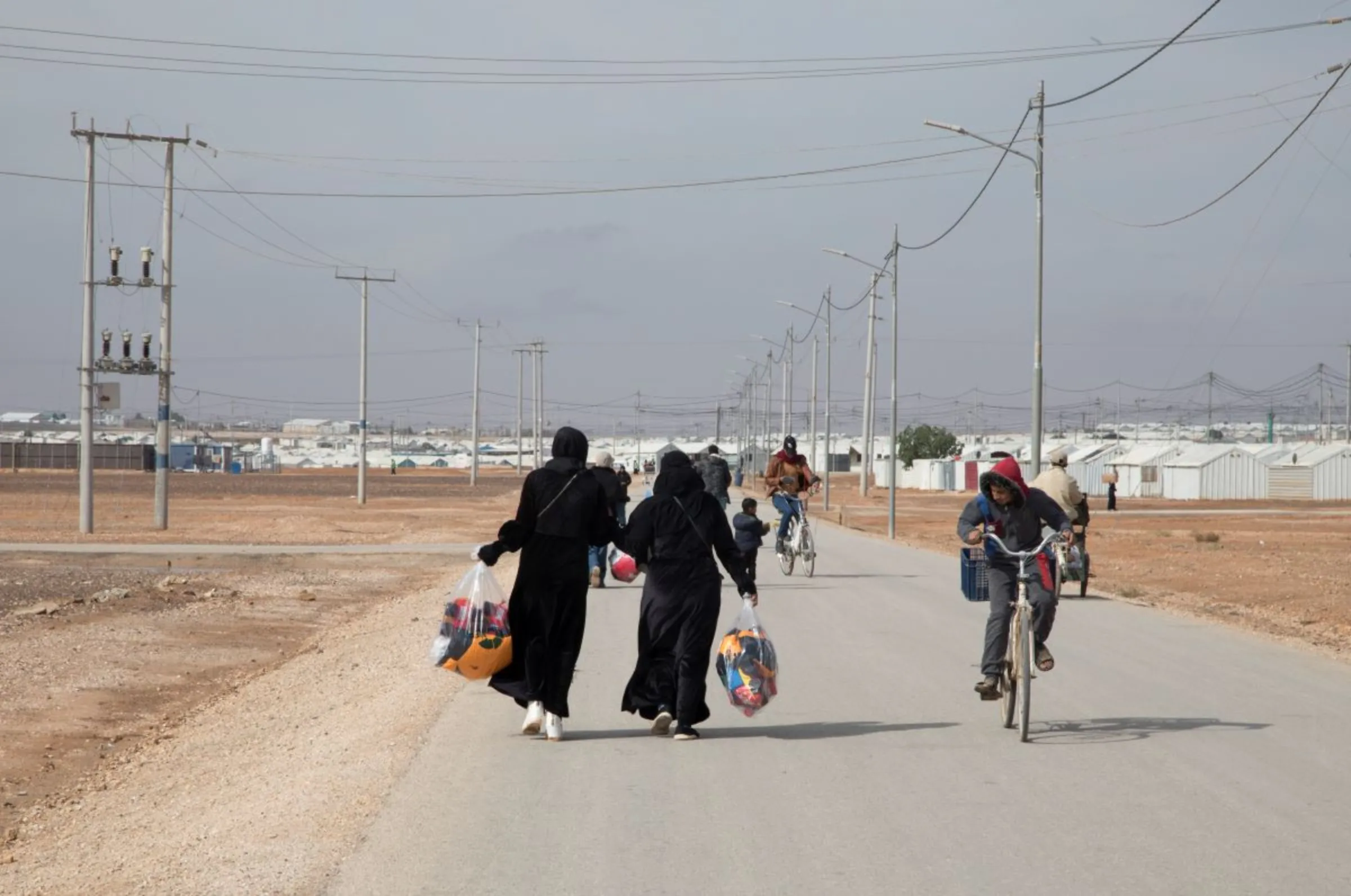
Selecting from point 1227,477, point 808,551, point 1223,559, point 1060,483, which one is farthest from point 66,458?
point 1060,483

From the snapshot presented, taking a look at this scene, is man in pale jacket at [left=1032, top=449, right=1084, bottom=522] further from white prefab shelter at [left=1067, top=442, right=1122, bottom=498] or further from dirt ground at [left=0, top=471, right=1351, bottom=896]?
white prefab shelter at [left=1067, top=442, right=1122, bottom=498]

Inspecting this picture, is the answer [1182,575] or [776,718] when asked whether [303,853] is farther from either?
[1182,575]

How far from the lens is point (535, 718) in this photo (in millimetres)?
9984

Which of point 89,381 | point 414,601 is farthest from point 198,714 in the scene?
point 89,381

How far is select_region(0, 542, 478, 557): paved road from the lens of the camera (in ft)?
111

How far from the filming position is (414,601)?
76.1 ft

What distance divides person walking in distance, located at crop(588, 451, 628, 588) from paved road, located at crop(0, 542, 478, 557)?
10476mm

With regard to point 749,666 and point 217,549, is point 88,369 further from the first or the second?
point 749,666

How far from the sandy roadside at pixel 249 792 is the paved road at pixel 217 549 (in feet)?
59.5

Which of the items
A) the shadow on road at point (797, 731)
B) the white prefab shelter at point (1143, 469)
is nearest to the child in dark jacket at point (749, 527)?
the shadow on road at point (797, 731)

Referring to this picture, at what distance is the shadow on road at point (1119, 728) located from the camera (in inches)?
394

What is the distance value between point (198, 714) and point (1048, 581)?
7.63 metres

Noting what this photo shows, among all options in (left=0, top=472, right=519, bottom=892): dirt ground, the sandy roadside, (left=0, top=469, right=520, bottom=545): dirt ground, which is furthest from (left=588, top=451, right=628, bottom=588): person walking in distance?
(left=0, top=469, right=520, bottom=545): dirt ground

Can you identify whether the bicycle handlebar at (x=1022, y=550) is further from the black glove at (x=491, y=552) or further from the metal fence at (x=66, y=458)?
the metal fence at (x=66, y=458)
